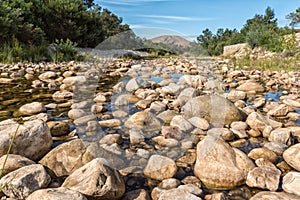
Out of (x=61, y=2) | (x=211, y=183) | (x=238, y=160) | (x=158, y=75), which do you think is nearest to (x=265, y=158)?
(x=238, y=160)

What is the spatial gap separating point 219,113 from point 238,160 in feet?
3.43

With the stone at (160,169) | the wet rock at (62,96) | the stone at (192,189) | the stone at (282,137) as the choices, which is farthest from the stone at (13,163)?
the wet rock at (62,96)

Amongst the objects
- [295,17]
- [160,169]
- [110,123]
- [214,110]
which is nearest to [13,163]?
[160,169]

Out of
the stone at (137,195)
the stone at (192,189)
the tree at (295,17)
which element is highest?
the tree at (295,17)

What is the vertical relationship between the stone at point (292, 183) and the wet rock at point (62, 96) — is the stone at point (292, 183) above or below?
above

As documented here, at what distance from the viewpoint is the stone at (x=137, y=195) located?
1.38 m

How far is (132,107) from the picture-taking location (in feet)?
10.7

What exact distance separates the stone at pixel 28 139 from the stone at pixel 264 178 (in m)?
1.45

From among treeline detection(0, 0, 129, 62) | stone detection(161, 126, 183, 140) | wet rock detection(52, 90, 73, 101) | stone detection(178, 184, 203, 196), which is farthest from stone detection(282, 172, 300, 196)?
treeline detection(0, 0, 129, 62)

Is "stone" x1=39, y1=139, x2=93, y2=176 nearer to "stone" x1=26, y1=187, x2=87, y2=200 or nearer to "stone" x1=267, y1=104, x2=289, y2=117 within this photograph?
"stone" x1=26, y1=187, x2=87, y2=200

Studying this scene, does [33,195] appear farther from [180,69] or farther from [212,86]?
[180,69]

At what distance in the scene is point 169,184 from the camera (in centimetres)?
150

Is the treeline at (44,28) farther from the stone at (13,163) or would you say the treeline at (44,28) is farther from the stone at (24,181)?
the stone at (24,181)

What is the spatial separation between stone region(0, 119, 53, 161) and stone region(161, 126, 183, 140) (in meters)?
1.00
